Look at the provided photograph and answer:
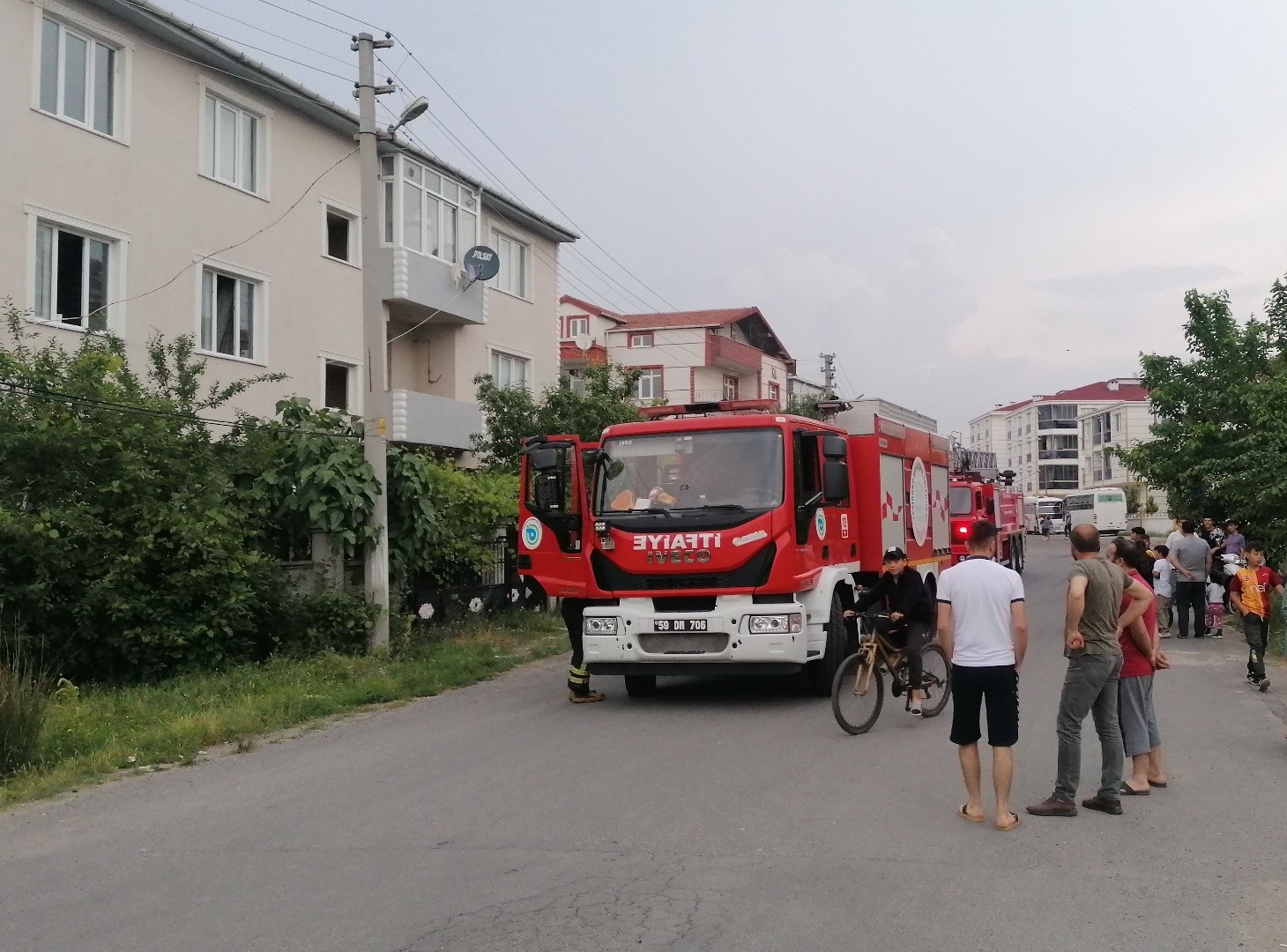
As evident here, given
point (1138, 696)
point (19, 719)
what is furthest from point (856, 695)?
point (19, 719)

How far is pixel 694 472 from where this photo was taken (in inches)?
467

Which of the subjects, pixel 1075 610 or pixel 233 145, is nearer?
pixel 1075 610

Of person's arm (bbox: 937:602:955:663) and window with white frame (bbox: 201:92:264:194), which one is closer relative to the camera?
person's arm (bbox: 937:602:955:663)

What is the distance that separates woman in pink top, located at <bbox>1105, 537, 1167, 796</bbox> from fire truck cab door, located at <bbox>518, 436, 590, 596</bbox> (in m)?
5.69

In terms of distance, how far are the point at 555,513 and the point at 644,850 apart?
6.10 m

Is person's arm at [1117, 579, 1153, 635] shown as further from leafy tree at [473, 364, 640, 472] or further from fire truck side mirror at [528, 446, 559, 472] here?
leafy tree at [473, 364, 640, 472]

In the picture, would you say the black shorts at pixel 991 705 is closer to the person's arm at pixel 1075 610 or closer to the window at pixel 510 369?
the person's arm at pixel 1075 610

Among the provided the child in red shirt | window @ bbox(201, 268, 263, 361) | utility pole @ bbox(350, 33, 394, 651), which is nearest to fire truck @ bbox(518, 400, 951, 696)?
utility pole @ bbox(350, 33, 394, 651)


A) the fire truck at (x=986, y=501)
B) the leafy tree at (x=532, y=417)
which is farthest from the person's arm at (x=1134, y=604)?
the leafy tree at (x=532, y=417)

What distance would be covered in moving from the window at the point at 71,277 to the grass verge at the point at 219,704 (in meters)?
7.86

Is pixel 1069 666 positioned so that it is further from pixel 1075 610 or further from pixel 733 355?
pixel 733 355

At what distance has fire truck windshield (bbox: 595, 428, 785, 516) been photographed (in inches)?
458

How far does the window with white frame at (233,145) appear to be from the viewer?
71.8ft

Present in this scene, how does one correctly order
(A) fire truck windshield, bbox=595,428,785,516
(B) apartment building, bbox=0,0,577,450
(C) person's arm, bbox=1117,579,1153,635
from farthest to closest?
(B) apartment building, bbox=0,0,577,450, (A) fire truck windshield, bbox=595,428,785,516, (C) person's arm, bbox=1117,579,1153,635
